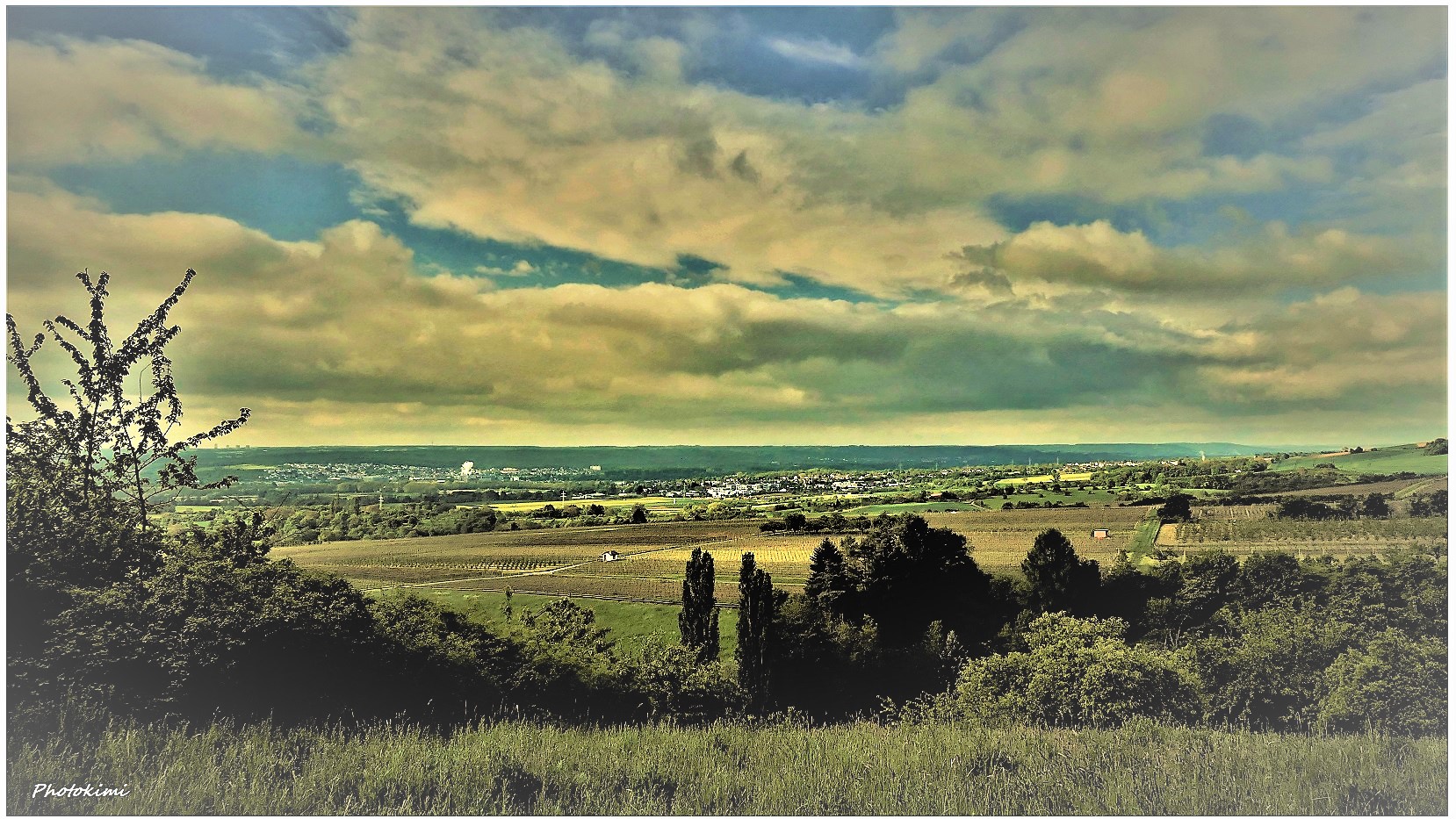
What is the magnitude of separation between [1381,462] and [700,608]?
7036 mm

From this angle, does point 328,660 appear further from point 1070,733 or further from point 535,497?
point 1070,733

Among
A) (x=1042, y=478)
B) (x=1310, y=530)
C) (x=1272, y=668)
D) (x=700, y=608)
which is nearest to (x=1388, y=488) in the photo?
(x=1310, y=530)

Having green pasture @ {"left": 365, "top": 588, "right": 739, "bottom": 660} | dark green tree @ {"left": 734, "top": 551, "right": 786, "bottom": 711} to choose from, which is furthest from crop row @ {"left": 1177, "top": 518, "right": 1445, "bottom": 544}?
green pasture @ {"left": 365, "top": 588, "right": 739, "bottom": 660}

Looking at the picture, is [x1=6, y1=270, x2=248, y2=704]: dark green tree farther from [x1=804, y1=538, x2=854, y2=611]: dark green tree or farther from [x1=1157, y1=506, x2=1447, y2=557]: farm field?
[x1=1157, y1=506, x2=1447, y2=557]: farm field

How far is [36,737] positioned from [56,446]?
2119 millimetres

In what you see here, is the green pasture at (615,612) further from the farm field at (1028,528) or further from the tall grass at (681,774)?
the farm field at (1028,528)

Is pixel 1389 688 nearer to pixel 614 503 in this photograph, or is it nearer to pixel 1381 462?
pixel 1381 462

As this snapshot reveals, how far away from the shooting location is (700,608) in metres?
7.22

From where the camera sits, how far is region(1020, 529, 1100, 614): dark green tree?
6.91 meters

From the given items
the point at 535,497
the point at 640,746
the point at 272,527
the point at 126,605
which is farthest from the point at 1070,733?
the point at 126,605

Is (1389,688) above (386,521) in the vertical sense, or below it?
below

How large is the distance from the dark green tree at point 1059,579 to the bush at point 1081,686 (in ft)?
1.37

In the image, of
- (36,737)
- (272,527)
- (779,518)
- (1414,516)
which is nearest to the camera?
(36,737)

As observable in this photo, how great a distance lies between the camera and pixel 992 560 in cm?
703
